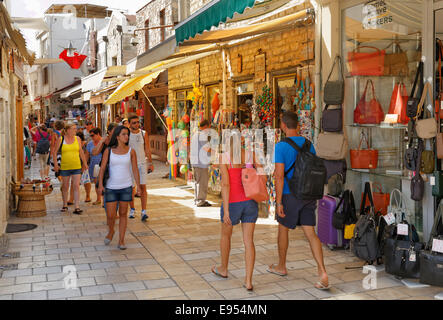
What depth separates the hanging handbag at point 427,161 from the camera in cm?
527

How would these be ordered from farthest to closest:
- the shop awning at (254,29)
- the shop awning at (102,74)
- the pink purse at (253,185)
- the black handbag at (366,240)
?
1. the shop awning at (102,74)
2. the shop awning at (254,29)
3. the black handbag at (366,240)
4. the pink purse at (253,185)

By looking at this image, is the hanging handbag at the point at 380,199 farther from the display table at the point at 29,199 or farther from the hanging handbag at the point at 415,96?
the display table at the point at 29,199

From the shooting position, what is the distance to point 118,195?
22.4ft

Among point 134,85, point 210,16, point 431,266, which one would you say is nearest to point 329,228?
point 431,266

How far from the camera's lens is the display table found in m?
9.16

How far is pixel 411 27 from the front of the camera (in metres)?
5.96

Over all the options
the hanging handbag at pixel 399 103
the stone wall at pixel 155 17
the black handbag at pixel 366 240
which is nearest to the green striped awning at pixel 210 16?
the hanging handbag at pixel 399 103

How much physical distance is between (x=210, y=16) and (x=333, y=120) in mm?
2095

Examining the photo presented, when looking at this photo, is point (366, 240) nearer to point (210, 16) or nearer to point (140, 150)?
point (210, 16)

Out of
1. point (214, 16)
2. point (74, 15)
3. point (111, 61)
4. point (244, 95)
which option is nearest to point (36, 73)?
point (74, 15)

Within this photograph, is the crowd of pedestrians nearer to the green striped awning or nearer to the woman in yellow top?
the woman in yellow top

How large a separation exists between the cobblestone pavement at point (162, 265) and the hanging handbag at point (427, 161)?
3.94 ft

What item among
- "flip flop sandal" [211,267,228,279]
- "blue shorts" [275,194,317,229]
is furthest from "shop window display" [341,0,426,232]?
"flip flop sandal" [211,267,228,279]
